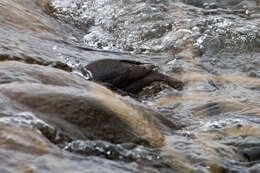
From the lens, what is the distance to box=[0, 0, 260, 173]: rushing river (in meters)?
3.84

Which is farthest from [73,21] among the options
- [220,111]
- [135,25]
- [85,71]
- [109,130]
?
[109,130]

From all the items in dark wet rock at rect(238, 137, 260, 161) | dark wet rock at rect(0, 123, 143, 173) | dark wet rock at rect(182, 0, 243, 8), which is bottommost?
dark wet rock at rect(238, 137, 260, 161)

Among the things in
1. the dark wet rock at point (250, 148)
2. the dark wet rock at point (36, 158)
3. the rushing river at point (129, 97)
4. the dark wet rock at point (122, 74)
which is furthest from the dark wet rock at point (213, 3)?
the dark wet rock at point (36, 158)

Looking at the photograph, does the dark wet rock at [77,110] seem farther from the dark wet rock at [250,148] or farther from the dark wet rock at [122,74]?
the dark wet rock at [122,74]

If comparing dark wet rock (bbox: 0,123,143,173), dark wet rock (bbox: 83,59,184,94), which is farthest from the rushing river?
dark wet rock (bbox: 83,59,184,94)

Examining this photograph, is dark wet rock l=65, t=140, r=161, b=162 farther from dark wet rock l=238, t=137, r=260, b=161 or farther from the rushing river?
dark wet rock l=238, t=137, r=260, b=161

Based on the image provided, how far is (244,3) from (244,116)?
475 centimetres

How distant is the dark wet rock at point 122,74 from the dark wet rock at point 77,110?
1234mm

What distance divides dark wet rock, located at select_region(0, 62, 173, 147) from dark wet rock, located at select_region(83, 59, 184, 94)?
4.05 feet

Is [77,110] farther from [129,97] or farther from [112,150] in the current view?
[129,97]

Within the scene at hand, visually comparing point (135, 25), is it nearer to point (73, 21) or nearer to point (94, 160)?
point (73, 21)

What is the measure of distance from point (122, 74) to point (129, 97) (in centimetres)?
→ 47

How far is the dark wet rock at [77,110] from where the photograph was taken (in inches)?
159

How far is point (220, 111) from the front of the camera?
5402 millimetres
